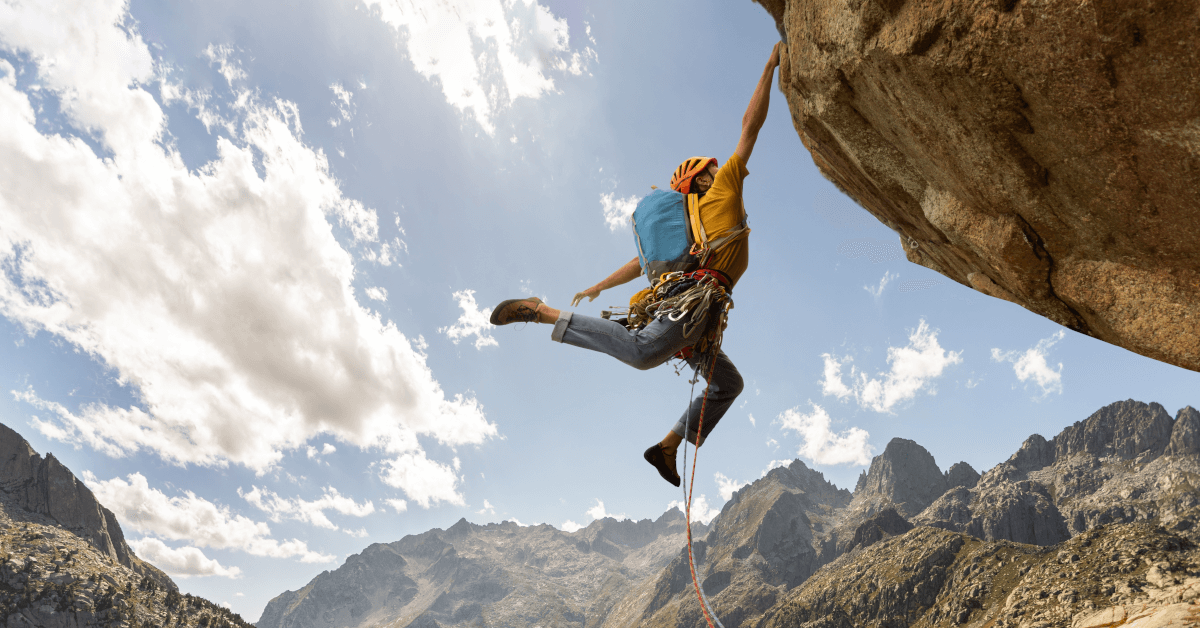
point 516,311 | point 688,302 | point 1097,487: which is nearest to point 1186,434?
point 1097,487

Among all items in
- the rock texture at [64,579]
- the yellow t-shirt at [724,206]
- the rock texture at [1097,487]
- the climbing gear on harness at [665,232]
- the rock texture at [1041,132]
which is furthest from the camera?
the rock texture at [1097,487]

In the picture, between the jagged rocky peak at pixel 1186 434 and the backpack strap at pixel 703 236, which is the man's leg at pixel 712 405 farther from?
the jagged rocky peak at pixel 1186 434

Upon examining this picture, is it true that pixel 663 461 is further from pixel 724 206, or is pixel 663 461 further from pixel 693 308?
pixel 724 206

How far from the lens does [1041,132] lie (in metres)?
4.09

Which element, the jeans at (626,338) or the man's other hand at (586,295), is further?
the man's other hand at (586,295)

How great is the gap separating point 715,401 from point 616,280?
6.73 feet

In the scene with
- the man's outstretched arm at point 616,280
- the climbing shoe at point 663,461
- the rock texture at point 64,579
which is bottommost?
the climbing shoe at point 663,461

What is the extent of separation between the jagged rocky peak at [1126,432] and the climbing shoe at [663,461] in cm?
24265

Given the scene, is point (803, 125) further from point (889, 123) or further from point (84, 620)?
point (84, 620)

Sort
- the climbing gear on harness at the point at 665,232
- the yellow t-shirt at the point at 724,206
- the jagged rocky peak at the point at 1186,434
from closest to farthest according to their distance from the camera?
1. the yellow t-shirt at the point at 724,206
2. the climbing gear on harness at the point at 665,232
3. the jagged rocky peak at the point at 1186,434

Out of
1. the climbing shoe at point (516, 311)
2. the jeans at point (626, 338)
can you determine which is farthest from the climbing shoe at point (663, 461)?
the climbing shoe at point (516, 311)

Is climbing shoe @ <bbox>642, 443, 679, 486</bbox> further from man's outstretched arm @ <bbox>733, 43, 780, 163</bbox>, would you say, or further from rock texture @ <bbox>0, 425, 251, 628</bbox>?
rock texture @ <bbox>0, 425, 251, 628</bbox>

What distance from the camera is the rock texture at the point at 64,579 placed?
106 metres

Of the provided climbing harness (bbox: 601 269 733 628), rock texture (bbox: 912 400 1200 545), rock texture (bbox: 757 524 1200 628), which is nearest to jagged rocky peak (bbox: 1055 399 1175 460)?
rock texture (bbox: 912 400 1200 545)
